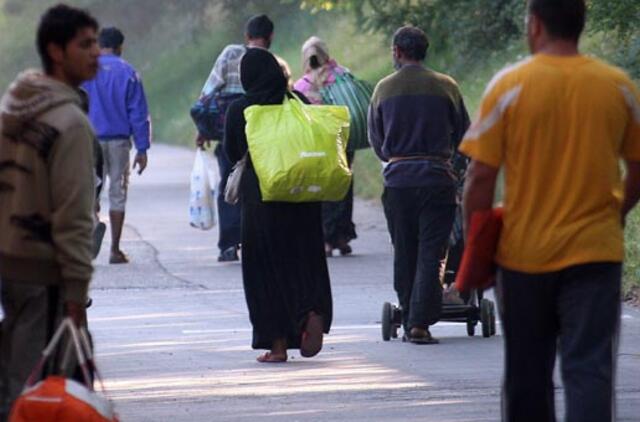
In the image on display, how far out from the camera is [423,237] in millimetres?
11562

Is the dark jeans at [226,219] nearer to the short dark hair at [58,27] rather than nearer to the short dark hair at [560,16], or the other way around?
the short dark hair at [58,27]

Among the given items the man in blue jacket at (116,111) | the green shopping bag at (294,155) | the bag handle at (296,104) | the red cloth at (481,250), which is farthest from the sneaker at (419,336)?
the man in blue jacket at (116,111)

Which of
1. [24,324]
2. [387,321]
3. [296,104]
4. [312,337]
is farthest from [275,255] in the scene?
[24,324]

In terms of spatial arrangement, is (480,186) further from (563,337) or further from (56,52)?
(56,52)

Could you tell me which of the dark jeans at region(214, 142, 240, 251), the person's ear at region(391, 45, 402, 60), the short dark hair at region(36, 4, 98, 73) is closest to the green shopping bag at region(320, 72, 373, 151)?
the dark jeans at region(214, 142, 240, 251)

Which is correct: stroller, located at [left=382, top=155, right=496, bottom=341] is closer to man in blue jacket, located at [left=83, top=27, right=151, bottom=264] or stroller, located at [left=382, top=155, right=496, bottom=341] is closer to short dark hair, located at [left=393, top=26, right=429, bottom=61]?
short dark hair, located at [left=393, top=26, right=429, bottom=61]

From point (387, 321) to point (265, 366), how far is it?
120 cm

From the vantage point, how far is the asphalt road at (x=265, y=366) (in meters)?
9.24

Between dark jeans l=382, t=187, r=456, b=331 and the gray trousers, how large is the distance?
5125 millimetres

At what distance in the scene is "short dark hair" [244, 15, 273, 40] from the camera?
509 inches

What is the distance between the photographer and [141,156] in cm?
1655

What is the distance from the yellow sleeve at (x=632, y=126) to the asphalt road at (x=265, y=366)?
238 centimetres

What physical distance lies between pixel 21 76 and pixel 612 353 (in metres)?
2.18

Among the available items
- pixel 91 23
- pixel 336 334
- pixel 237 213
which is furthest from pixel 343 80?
pixel 91 23
